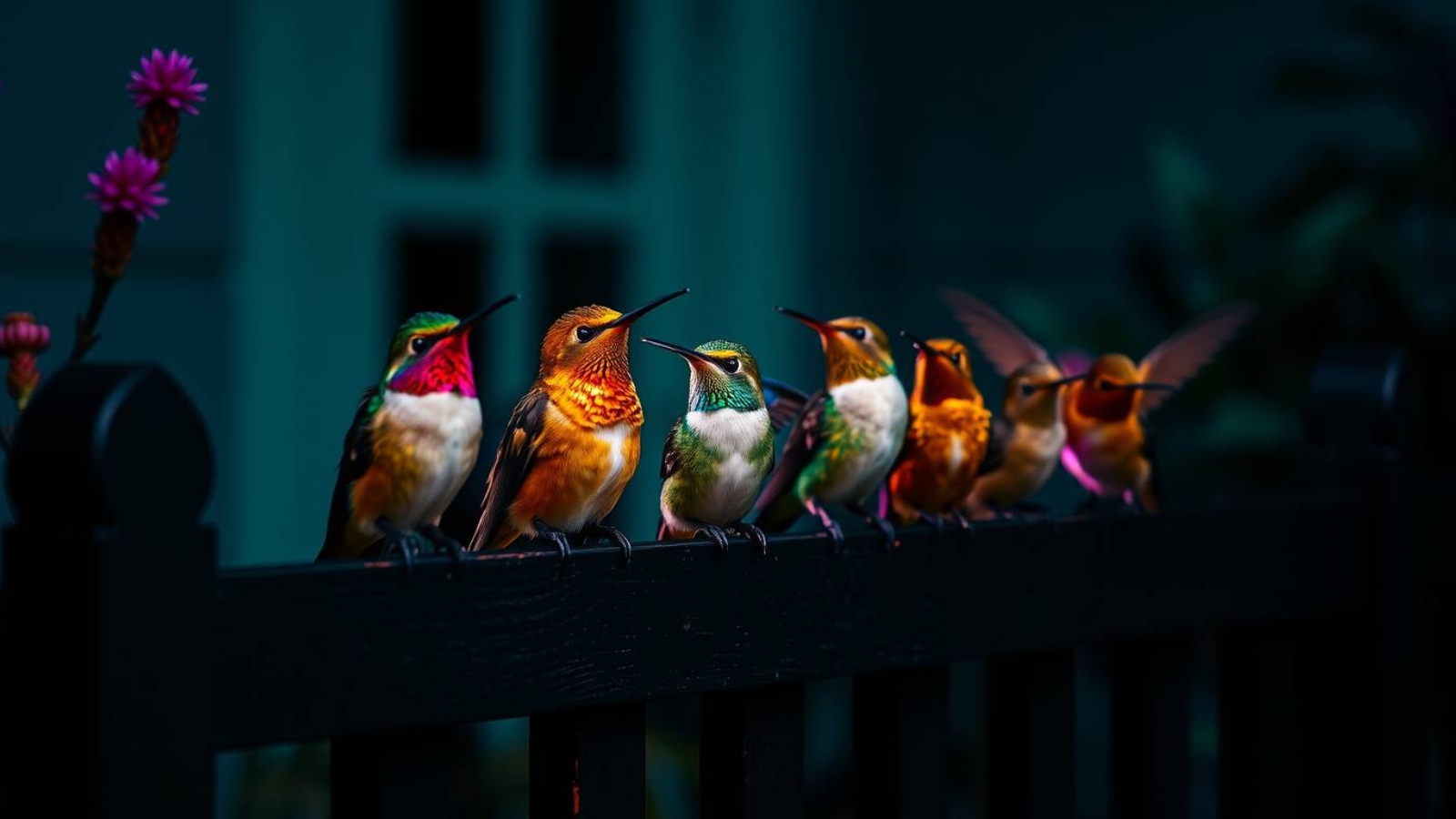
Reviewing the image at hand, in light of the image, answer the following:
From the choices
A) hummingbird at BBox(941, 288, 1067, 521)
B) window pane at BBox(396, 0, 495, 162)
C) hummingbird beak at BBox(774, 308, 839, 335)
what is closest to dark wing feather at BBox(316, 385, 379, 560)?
hummingbird beak at BBox(774, 308, 839, 335)

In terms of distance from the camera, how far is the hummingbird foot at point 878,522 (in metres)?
1.30

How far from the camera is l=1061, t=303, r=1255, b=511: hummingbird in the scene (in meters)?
1.46

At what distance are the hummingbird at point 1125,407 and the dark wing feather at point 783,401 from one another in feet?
0.79

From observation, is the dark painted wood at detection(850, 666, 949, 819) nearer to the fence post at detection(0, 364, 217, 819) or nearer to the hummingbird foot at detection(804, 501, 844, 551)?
the hummingbird foot at detection(804, 501, 844, 551)

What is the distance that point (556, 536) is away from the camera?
1.11m

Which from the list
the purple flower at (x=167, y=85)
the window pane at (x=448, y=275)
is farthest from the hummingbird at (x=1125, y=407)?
the window pane at (x=448, y=275)

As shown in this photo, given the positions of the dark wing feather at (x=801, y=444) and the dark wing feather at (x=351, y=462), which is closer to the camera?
the dark wing feather at (x=351, y=462)

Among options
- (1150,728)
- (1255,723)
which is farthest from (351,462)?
(1255,723)

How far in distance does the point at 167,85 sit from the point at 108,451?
0.29 m

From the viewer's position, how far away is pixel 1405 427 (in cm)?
183

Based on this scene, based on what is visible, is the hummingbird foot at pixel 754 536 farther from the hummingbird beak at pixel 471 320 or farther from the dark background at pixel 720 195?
the dark background at pixel 720 195

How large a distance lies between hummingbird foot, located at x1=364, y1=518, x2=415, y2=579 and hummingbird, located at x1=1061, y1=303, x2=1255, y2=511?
62 centimetres

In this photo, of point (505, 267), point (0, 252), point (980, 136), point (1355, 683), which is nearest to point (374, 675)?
point (1355, 683)

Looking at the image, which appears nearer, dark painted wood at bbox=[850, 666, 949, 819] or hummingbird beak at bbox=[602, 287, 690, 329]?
hummingbird beak at bbox=[602, 287, 690, 329]
